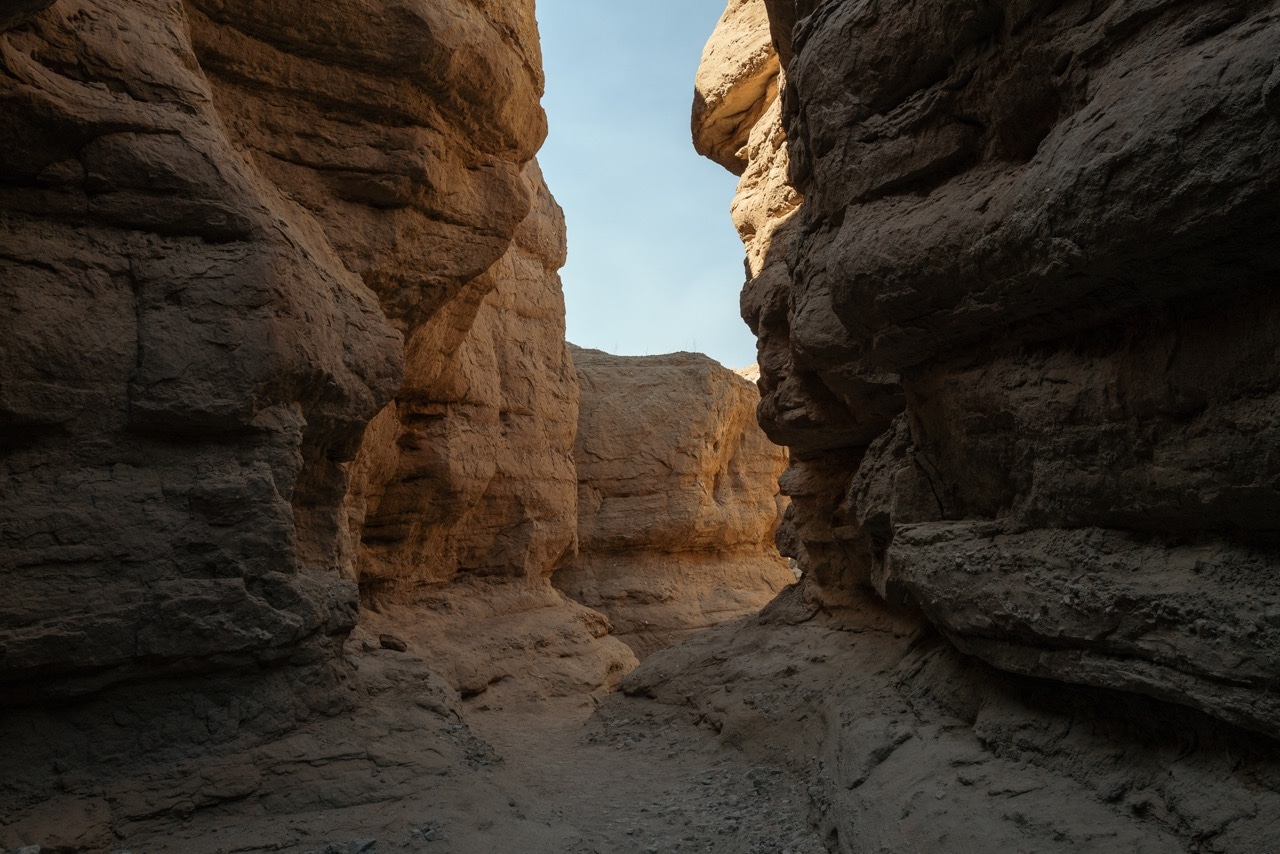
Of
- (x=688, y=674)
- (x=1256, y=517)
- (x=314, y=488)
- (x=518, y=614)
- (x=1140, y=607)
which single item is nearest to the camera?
(x=1256, y=517)

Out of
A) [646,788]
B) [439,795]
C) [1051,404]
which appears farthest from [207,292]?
[1051,404]

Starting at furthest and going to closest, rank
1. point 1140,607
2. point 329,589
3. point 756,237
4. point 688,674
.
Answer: point 756,237
point 688,674
point 329,589
point 1140,607

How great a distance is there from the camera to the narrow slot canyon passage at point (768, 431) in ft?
11.2

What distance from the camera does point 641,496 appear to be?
1673 cm

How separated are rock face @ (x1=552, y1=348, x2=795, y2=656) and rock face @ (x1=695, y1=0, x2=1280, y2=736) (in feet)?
32.9

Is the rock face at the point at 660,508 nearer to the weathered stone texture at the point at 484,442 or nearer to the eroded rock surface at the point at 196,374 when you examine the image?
the weathered stone texture at the point at 484,442

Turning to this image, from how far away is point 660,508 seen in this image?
54.6 feet

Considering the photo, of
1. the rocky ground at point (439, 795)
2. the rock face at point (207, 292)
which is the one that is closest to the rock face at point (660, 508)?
the rocky ground at point (439, 795)

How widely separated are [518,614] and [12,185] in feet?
26.7

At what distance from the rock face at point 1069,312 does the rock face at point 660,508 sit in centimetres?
1002

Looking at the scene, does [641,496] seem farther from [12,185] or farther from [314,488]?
[12,185]

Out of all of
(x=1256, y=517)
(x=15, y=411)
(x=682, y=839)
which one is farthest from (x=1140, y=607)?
(x=15, y=411)

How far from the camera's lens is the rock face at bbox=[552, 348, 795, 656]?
16109 millimetres

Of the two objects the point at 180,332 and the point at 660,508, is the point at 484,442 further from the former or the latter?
the point at 180,332
